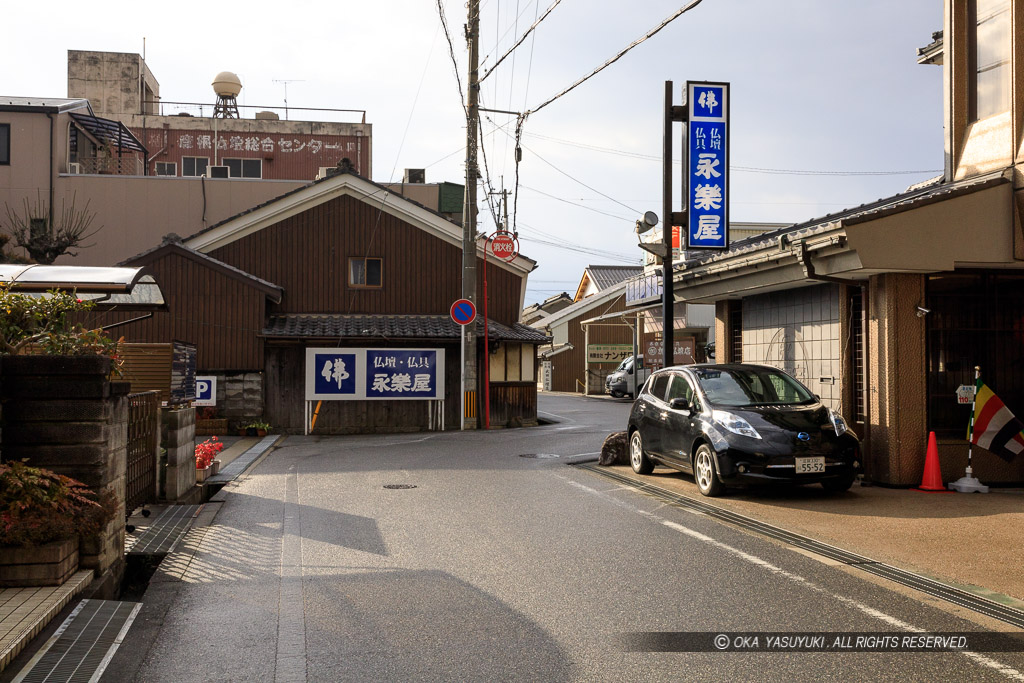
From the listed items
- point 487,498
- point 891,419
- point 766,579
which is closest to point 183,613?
point 766,579

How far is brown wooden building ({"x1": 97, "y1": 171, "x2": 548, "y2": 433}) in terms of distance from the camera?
22.7 m

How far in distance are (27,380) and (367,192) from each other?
19.3 meters

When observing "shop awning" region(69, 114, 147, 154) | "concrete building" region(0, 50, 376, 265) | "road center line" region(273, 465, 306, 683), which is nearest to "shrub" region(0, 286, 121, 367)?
"road center line" region(273, 465, 306, 683)

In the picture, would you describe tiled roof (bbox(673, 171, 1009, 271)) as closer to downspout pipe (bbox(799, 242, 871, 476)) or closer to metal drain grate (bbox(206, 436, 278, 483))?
downspout pipe (bbox(799, 242, 871, 476))

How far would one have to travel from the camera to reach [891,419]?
454 inches

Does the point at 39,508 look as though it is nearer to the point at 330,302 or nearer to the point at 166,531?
the point at 166,531

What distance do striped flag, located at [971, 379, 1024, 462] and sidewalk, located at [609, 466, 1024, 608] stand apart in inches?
21.5

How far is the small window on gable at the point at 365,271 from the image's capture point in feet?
82.4

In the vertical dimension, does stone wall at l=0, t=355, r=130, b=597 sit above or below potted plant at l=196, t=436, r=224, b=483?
above

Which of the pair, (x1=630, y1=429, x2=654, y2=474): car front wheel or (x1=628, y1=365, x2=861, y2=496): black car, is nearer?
(x1=628, y1=365, x2=861, y2=496): black car

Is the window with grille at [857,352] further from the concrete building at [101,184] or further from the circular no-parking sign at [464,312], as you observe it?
the concrete building at [101,184]

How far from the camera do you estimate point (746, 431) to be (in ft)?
34.1

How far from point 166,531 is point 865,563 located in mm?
6295

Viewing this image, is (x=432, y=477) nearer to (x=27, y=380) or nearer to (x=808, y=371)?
(x=808, y=371)
